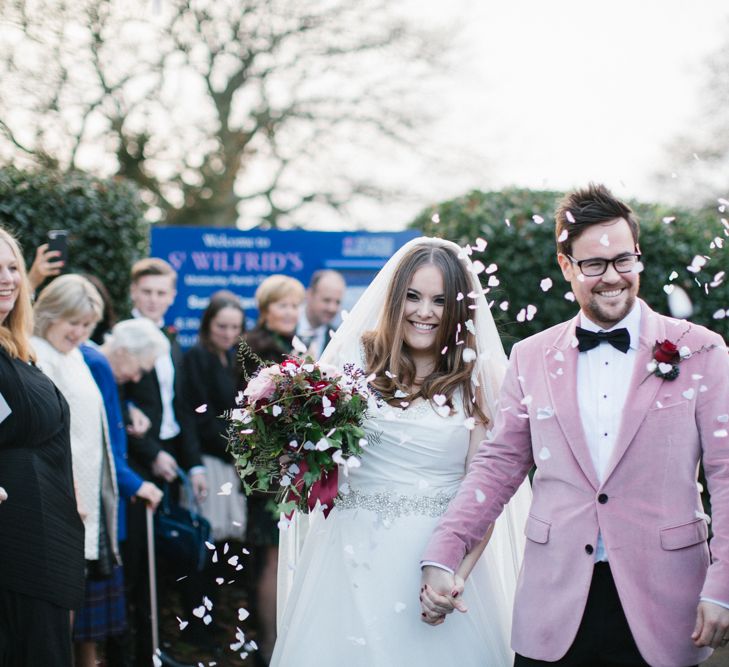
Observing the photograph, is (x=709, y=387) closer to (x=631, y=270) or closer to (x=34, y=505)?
(x=631, y=270)

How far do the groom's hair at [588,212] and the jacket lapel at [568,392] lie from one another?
1.05 feet

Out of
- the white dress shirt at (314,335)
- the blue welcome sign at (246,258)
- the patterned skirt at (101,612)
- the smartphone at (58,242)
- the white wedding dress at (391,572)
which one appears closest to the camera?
the white wedding dress at (391,572)

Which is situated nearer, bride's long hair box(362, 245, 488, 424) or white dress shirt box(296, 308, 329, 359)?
bride's long hair box(362, 245, 488, 424)

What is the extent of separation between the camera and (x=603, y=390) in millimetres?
3061

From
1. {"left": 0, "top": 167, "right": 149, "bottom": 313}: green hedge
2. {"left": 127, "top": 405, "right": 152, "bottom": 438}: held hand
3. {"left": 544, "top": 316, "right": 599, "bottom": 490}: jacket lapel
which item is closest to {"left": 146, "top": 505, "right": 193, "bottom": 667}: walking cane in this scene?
{"left": 127, "top": 405, "right": 152, "bottom": 438}: held hand

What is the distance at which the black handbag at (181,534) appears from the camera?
571cm

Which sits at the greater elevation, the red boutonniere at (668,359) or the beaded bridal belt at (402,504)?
the red boutonniere at (668,359)

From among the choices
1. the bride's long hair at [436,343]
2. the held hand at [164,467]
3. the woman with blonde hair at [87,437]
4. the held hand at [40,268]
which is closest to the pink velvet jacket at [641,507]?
the bride's long hair at [436,343]

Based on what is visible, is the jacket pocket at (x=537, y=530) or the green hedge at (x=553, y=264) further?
the green hedge at (x=553, y=264)

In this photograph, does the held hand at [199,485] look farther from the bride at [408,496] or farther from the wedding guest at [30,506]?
the bride at [408,496]

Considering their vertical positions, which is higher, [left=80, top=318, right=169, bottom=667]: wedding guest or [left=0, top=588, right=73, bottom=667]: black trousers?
[left=80, top=318, right=169, bottom=667]: wedding guest

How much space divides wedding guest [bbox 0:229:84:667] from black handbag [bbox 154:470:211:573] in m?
1.72

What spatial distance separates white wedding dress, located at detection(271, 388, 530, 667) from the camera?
348cm

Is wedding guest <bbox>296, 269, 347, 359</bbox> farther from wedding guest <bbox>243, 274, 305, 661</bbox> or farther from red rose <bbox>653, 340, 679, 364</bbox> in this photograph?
red rose <bbox>653, 340, 679, 364</bbox>
